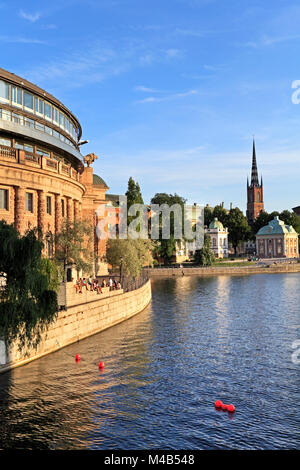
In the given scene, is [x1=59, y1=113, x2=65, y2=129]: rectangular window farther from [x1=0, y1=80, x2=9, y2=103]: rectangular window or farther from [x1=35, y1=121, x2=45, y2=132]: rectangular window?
[x1=0, y1=80, x2=9, y2=103]: rectangular window

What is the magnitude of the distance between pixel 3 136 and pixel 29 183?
5.67m

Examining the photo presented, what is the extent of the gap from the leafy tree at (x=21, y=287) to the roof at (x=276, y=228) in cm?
16299

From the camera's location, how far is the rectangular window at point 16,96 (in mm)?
44722

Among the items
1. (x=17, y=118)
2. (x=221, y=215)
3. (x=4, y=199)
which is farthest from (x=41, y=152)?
(x=221, y=215)

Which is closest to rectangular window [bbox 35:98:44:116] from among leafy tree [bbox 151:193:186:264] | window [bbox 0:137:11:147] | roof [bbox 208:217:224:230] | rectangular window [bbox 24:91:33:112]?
rectangular window [bbox 24:91:33:112]

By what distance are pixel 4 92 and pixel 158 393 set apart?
1328 inches

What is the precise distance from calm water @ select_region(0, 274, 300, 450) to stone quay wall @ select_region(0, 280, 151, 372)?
0.66 meters

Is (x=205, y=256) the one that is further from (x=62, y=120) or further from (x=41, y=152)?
(x=41, y=152)

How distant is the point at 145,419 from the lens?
63.0ft

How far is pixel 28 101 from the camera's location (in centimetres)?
4709

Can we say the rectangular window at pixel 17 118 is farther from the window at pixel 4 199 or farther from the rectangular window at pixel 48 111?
the window at pixel 4 199

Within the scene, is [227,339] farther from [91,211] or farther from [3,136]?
[91,211]
